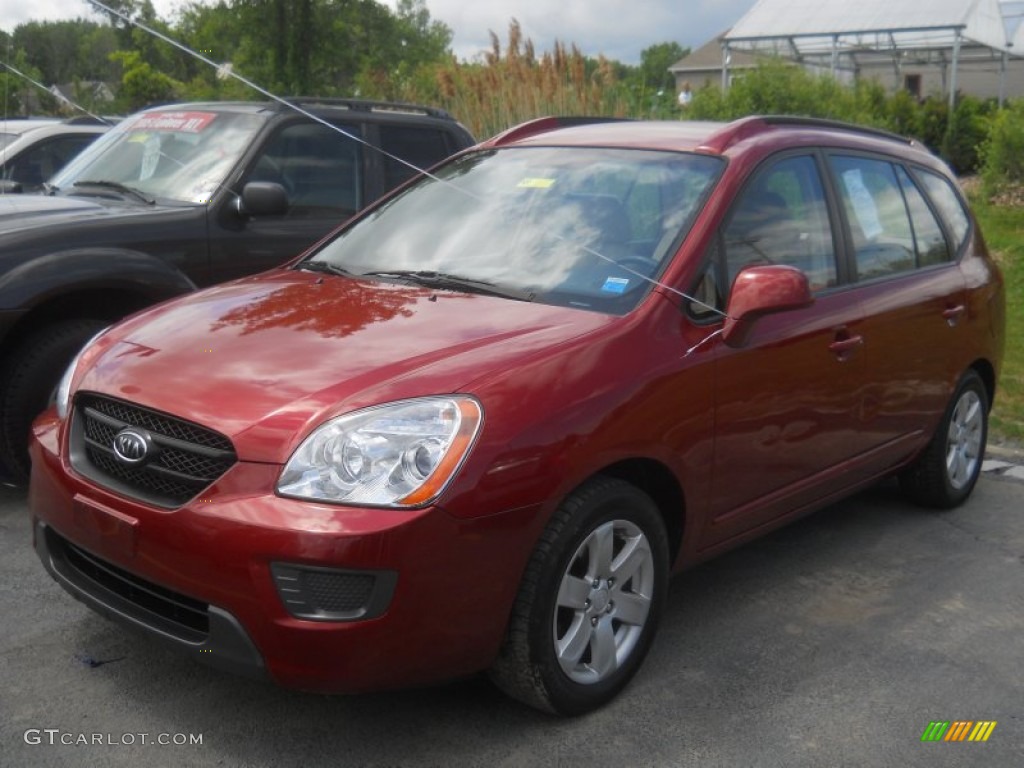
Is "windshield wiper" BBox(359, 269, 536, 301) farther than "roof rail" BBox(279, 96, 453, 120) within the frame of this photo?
No

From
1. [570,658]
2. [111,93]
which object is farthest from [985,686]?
[111,93]

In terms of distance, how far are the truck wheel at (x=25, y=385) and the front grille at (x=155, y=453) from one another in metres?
1.73

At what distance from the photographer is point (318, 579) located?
289 centimetres

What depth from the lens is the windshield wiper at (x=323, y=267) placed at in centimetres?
437

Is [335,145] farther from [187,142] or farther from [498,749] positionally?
[498,749]

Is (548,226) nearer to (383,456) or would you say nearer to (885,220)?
(383,456)

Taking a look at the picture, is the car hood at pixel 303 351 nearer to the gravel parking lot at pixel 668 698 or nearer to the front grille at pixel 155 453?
the front grille at pixel 155 453

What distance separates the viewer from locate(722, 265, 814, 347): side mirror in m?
3.76

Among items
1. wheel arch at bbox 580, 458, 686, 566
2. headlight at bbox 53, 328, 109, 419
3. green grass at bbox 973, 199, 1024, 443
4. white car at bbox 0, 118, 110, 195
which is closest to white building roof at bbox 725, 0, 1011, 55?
green grass at bbox 973, 199, 1024, 443

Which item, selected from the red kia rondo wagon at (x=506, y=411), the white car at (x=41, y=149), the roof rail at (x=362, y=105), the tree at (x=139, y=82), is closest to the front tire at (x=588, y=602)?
the red kia rondo wagon at (x=506, y=411)

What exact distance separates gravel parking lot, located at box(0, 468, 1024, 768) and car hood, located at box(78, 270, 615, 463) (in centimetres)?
88

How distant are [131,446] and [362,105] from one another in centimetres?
440

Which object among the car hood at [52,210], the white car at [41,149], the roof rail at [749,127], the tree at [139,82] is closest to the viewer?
the roof rail at [749,127]

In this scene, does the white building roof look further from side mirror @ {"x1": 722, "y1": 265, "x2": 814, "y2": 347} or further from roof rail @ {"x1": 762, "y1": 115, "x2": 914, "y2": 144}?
side mirror @ {"x1": 722, "y1": 265, "x2": 814, "y2": 347}
